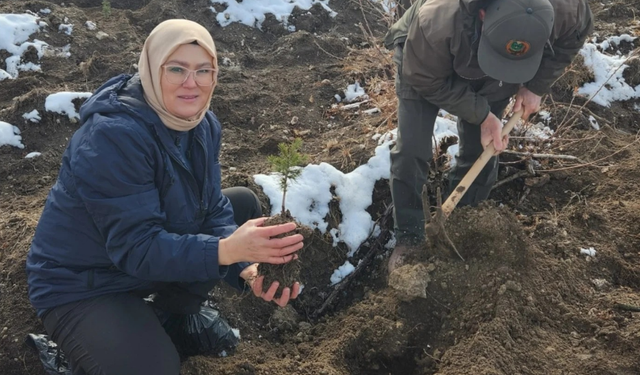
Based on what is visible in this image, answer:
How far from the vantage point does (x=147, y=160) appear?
5.96ft

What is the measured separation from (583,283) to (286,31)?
409 centimetres

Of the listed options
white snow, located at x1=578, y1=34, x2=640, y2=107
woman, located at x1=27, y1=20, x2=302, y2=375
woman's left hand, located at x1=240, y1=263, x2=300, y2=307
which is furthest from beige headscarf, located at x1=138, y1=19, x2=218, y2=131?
white snow, located at x1=578, y1=34, x2=640, y2=107

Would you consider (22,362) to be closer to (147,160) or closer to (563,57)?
(147,160)

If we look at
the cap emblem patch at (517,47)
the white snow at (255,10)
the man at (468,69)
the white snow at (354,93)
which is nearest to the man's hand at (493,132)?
the man at (468,69)

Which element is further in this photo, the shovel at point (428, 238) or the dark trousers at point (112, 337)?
the shovel at point (428, 238)

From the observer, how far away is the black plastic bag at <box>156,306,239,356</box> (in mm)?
2293

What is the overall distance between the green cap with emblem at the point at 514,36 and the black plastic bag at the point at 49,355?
2.08m

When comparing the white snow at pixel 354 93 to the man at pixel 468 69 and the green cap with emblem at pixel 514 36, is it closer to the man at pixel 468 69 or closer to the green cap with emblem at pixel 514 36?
the man at pixel 468 69

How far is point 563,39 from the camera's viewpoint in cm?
254

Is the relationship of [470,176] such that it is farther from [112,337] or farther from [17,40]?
[17,40]

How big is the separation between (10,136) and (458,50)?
120 inches

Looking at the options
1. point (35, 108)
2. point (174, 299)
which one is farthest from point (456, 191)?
point (35, 108)

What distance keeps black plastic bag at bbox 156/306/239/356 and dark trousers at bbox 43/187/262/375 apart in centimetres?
31

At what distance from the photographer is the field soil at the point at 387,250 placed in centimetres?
226
